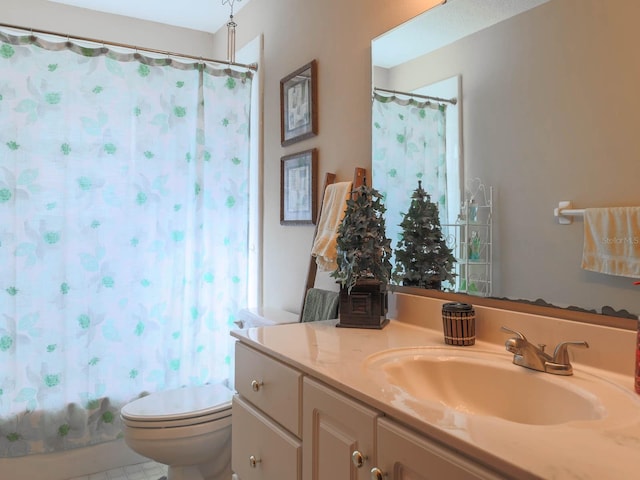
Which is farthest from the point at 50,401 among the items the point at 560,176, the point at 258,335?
the point at 560,176

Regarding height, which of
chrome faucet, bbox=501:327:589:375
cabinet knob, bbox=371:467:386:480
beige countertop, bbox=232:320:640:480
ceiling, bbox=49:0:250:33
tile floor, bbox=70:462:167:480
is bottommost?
tile floor, bbox=70:462:167:480

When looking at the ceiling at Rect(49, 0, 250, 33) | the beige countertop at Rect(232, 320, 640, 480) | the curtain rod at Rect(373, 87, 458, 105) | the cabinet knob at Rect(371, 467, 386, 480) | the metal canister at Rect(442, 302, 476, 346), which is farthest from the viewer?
the ceiling at Rect(49, 0, 250, 33)

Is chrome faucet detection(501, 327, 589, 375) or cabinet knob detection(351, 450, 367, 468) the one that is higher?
chrome faucet detection(501, 327, 589, 375)

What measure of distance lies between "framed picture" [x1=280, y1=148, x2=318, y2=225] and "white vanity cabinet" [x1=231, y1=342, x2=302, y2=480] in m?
0.80

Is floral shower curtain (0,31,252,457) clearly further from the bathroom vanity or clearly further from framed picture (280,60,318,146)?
the bathroom vanity

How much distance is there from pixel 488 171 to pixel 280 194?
4.01 ft

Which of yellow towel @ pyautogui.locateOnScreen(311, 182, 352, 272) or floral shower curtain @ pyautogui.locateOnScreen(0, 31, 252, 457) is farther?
floral shower curtain @ pyautogui.locateOnScreen(0, 31, 252, 457)

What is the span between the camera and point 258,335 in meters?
1.36

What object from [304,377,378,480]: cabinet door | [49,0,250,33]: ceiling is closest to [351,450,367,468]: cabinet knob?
[304,377,378,480]: cabinet door

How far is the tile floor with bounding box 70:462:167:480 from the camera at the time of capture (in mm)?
2266

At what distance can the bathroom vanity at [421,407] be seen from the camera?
0.66 m

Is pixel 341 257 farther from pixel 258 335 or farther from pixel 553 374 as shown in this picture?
pixel 553 374

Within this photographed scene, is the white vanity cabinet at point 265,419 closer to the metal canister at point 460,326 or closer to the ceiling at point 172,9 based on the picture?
the metal canister at point 460,326

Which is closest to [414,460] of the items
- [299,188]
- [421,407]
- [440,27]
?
[421,407]
